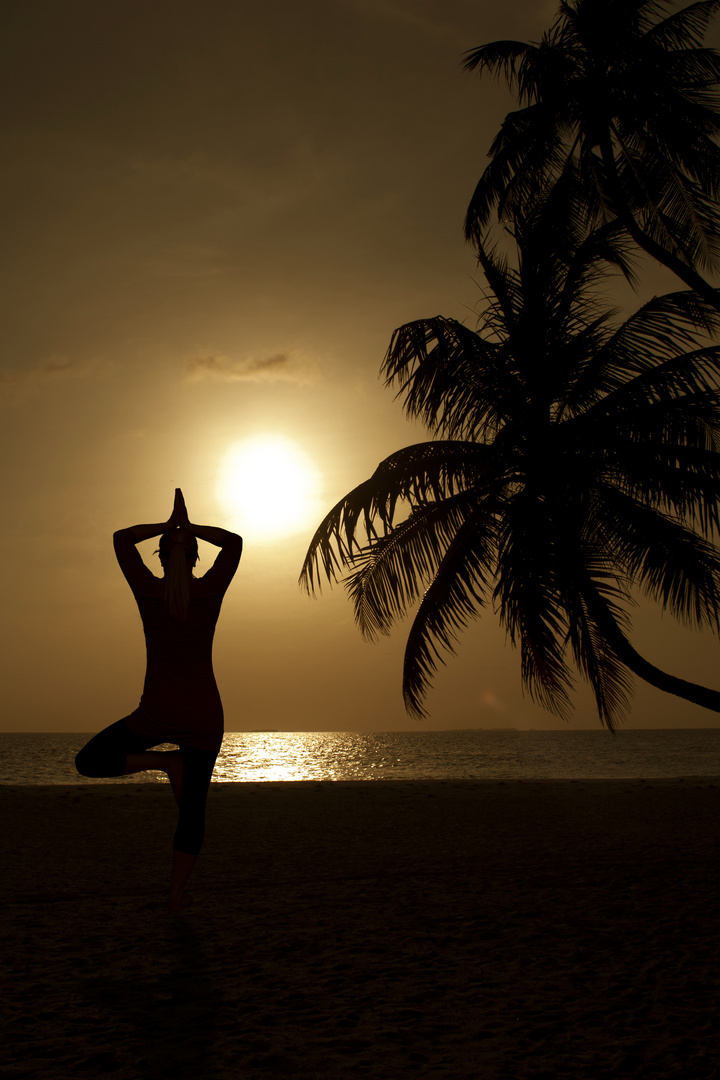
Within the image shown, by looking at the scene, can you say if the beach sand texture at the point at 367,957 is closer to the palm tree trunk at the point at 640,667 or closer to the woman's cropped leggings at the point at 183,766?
the woman's cropped leggings at the point at 183,766

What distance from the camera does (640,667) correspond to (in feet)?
29.5

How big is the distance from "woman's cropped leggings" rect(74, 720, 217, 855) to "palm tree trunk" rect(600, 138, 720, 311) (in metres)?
8.61

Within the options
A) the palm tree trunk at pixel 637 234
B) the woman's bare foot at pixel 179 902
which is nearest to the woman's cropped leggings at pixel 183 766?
the woman's bare foot at pixel 179 902

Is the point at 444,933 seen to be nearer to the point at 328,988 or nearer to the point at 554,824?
the point at 328,988

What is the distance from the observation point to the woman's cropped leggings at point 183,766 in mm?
4223

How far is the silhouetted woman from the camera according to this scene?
13.8ft

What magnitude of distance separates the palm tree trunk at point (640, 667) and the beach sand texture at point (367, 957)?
4.64 feet

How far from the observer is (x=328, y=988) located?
349 centimetres

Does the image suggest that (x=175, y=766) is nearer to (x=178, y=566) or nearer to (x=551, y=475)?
(x=178, y=566)

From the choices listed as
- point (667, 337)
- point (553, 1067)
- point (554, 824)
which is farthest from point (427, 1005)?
point (667, 337)

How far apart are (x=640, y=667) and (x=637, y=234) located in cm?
551

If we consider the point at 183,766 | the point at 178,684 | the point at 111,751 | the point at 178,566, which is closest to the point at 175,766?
the point at 183,766

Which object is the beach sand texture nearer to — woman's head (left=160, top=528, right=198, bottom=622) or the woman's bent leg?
the woman's bent leg

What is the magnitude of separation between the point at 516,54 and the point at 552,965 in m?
11.1
